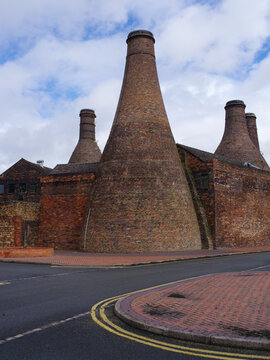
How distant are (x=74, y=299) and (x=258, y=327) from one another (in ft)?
13.3

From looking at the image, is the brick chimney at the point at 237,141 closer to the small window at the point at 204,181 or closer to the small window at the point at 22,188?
the small window at the point at 204,181

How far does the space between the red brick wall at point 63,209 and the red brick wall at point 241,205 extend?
9930 mm

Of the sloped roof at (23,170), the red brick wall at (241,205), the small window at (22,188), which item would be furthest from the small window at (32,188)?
the red brick wall at (241,205)

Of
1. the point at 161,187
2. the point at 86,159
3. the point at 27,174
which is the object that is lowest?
the point at 161,187

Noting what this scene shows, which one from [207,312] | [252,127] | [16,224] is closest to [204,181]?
[16,224]

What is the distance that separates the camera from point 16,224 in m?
26.0

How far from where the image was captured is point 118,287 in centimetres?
920

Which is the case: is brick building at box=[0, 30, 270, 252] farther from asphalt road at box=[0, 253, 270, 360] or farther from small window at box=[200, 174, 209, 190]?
asphalt road at box=[0, 253, 270, 360]

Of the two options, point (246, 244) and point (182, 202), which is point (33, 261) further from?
point (246, 244)

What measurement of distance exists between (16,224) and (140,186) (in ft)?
33.8

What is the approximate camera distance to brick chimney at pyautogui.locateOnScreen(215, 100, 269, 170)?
126ft

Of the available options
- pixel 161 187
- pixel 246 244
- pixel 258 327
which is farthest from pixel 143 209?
pixel 258 327

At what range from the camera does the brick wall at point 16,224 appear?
25.7 meters

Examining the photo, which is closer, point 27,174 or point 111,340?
point 111,340
